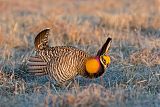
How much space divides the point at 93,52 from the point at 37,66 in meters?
1.89

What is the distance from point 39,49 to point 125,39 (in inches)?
108

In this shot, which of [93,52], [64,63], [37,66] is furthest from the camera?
[93,52]

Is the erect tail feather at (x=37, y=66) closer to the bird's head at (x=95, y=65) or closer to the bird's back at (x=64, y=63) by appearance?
the bird's back at (x=64, y=63)

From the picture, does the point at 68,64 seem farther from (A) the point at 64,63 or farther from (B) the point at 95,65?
(B) the point at 95,65

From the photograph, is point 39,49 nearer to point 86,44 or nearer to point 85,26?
point 86,44

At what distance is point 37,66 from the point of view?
18.1 ft

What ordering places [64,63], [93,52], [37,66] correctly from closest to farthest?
[64,63]
[37,66]
[93,52]

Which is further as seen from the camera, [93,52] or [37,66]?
[93,52]

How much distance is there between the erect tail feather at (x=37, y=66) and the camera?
546 cm

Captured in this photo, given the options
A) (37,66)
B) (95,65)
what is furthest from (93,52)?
(95,65)

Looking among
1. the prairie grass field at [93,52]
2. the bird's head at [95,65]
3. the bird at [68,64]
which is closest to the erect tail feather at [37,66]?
the bird at [68,64]

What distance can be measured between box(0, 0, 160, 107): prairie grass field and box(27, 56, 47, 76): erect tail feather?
125mm

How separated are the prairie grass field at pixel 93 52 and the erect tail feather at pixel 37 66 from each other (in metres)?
0.13

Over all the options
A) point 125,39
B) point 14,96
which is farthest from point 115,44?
point 14,96
